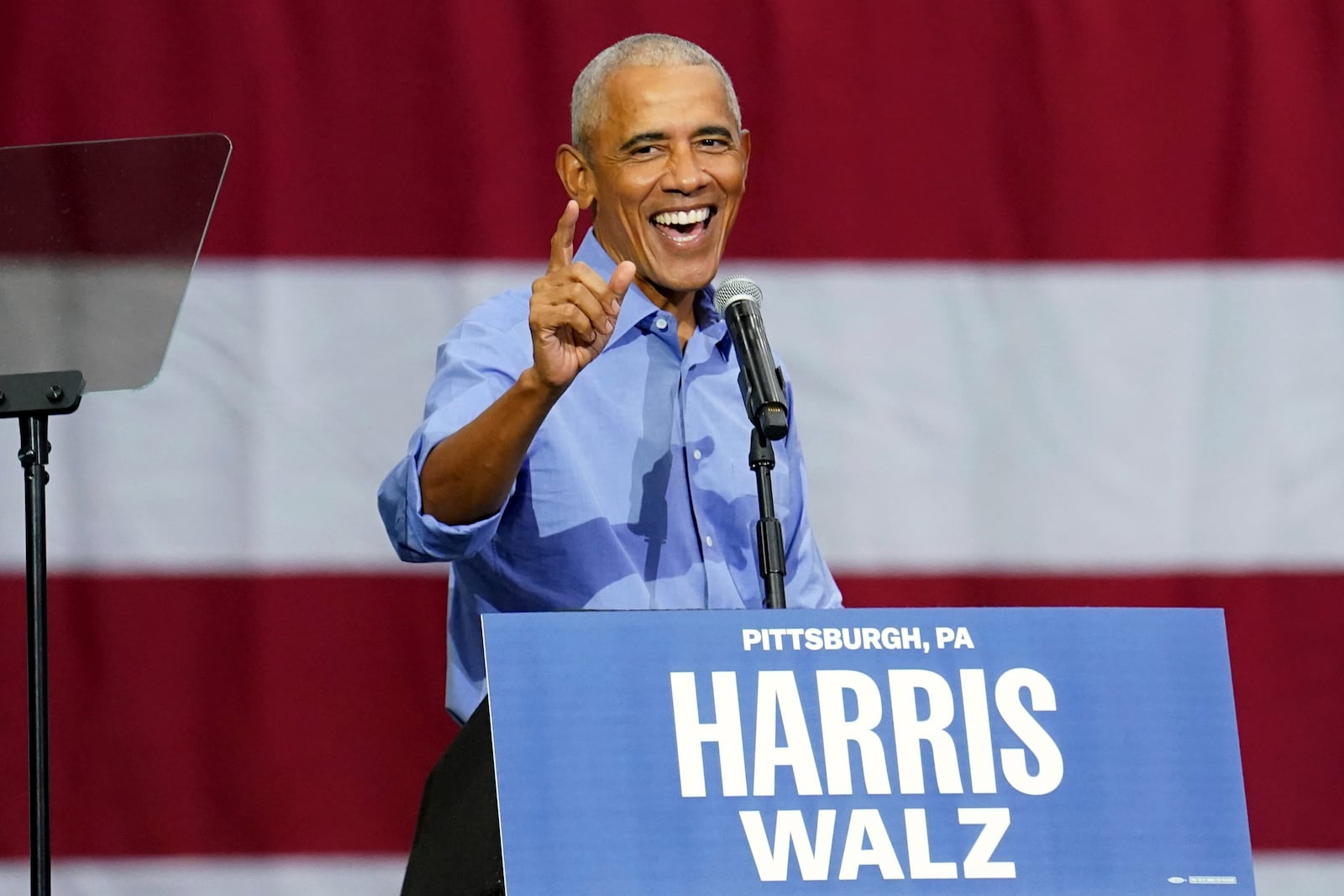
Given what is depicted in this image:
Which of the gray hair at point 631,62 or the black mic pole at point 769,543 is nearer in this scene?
the black mic pole at point 769,543

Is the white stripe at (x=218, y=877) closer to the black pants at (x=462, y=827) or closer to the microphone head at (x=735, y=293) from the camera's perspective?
the black pants at (x=462, y=827)

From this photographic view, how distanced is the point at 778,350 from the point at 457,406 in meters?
0.88

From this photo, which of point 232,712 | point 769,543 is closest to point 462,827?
point 769,543

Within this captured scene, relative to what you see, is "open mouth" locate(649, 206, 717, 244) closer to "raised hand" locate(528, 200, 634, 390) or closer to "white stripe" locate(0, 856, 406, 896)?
"raised hand" locate(528, 200, 634, 390)

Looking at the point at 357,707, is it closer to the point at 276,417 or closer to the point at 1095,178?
the point at 276,417

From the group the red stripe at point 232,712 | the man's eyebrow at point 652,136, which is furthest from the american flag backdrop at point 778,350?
the man's eyebrow at point 652,136

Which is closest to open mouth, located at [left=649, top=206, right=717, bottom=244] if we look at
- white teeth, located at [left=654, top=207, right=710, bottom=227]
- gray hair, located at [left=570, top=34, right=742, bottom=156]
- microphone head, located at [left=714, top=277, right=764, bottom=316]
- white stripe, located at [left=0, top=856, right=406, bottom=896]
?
white teeth, located at [left=654, top=207, right=710, bottom=227]

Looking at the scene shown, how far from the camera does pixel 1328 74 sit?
2.38 metres

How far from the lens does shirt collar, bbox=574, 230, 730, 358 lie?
68.9 inches

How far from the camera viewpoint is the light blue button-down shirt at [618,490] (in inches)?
63.7

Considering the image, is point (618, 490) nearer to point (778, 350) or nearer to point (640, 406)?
point (640, 406)

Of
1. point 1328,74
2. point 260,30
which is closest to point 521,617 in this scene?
point 260,30

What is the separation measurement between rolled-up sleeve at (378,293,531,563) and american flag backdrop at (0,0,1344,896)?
634 mm

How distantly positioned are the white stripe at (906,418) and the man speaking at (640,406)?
490mm
